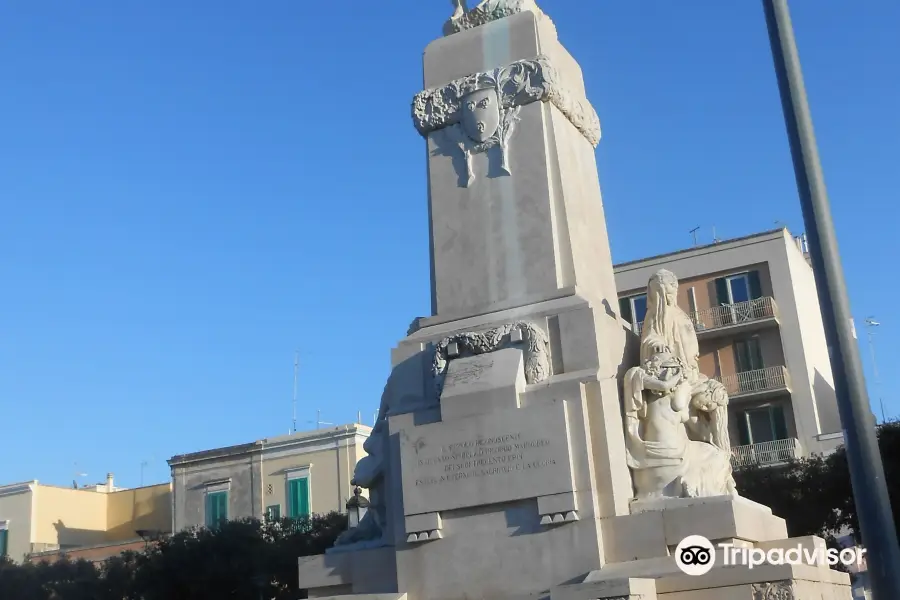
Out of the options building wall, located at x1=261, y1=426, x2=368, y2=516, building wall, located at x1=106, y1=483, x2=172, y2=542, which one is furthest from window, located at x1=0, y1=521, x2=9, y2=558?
building wall, located at x1=261, y1=426, x2=368, y2=516

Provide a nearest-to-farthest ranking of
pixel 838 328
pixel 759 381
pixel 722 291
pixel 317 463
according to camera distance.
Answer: pixel 838 328, pixel 759 381, pixel 722 291, pixel 317 463

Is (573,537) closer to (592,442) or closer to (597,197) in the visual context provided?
(592,442)

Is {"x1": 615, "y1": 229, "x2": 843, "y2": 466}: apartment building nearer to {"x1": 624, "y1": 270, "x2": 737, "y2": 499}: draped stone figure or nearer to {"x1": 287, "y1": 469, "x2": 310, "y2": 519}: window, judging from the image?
{"x1": 287, "y1": 469, "x2": 310, "y2": 519}: window

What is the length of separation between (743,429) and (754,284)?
5268mm

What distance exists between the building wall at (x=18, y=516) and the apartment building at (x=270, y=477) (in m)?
7.35

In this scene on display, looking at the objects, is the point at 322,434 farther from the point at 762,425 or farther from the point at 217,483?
the point at 762,425

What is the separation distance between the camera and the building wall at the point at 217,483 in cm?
4444

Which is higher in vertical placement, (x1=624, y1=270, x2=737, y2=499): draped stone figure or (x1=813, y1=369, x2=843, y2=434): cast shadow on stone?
(x1=813, y1=369, x2=843, y2=434): cast shadow on stone

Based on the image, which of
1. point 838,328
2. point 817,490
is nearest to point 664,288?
point 838,328

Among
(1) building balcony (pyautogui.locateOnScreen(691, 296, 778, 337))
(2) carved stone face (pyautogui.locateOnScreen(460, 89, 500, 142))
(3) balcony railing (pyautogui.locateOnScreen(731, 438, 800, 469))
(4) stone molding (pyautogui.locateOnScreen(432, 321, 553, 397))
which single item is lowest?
(4) stone molding (pyautogui.locateOnScreen(432, 321, 553, 397))

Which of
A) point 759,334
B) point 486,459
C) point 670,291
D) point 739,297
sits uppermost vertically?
point 739,297

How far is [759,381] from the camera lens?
3722 centimetres

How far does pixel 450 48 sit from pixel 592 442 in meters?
5.47

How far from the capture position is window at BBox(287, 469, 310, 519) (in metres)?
43.3
